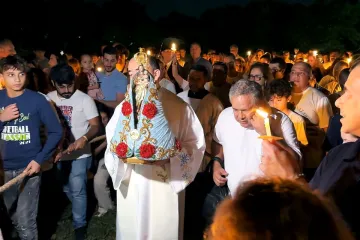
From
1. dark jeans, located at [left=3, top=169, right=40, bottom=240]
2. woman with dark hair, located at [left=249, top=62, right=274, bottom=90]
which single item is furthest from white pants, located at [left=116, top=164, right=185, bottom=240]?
woman with dark hair, located at [left=249, top=62, right=274, bottom=90]

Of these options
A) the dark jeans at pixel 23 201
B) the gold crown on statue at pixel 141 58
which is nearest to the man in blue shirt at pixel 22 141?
the dark jeans at pixel 23 201

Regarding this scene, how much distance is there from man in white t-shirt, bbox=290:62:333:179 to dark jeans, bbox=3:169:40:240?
297 centimetres

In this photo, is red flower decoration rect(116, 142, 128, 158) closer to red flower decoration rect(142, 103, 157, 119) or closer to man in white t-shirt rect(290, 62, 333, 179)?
red flower decoration rect(142, 103, 157, 119)

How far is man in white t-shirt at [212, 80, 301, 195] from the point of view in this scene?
4.16 metres

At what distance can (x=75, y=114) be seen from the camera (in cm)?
572

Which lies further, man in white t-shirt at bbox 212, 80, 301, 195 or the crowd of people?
man in white t-shirt at bbox 212, 80, 301, 195

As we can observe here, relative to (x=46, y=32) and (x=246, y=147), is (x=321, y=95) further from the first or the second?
(x=46, y=32)

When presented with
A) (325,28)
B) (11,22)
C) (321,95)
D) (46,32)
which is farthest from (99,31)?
(321,95)

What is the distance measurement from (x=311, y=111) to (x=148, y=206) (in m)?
2.53

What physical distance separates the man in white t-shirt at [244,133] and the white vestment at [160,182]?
1.03ft

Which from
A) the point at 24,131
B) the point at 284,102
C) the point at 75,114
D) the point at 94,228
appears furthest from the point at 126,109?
the point at 94,228

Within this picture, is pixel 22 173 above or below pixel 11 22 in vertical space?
below

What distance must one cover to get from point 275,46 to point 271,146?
1628 inches

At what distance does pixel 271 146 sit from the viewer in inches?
86.6
